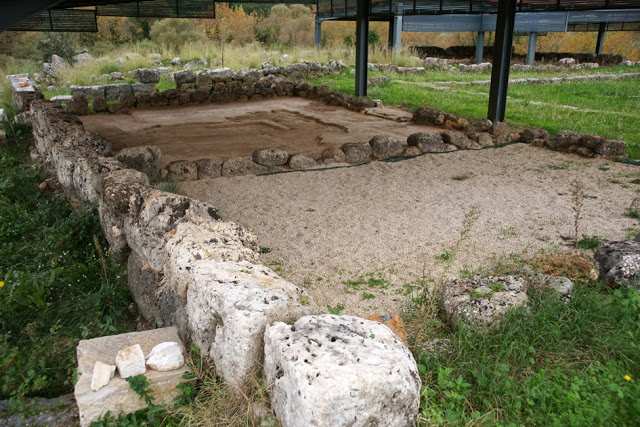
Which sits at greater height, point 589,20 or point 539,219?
point 589,20

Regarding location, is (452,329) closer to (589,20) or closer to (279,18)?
(589,20)

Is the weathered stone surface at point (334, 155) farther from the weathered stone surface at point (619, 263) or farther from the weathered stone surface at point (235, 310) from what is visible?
the weathered stone surface at point (235, 310)

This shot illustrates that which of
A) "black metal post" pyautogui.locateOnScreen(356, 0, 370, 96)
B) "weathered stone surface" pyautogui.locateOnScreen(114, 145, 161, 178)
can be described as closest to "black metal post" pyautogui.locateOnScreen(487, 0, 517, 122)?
"black metal post" pyautogui.locateOnScreen(356, 0, 370, 96)

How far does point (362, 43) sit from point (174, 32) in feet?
75.9

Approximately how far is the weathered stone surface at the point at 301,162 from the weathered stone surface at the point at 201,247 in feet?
14.3

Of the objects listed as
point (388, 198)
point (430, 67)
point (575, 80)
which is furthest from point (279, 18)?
point (388, 198)

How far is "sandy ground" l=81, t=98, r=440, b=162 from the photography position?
973 centimetres

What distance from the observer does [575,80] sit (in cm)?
1847

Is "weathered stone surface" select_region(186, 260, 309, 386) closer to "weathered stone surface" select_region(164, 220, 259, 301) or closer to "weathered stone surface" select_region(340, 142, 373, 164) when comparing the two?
"weathered stone surface" select_region(164, 220, 259, 301)

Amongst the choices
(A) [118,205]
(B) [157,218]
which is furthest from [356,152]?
(B) [157,218]

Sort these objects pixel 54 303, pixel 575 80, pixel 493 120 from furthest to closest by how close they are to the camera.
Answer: pixel 575 80 < pixel 493 120 < pixel 54 303

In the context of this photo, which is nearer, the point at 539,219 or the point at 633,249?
the point at 633,249

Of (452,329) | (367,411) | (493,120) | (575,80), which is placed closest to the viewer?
(367,411)

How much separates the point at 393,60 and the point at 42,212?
55.4ft
